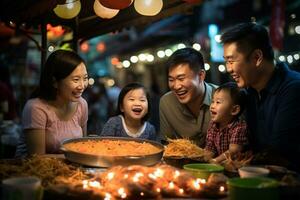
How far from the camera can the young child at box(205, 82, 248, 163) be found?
4664 mm

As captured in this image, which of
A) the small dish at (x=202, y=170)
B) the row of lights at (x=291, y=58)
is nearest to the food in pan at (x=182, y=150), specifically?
the small dish at (x=202, y=170)

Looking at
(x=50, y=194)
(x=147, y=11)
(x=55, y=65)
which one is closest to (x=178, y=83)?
(x=147, y=11)

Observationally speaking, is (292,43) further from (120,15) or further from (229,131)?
(229,131)


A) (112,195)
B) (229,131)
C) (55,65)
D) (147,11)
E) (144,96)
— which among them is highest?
(147,11)

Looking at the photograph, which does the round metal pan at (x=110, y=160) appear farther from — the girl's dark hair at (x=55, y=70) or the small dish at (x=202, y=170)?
the girl's dark hair at (x=55, y=70)

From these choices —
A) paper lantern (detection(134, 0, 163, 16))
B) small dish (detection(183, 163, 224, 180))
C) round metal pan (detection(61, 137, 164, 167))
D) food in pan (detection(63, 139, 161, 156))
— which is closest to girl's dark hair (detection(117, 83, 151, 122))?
paper lantern (detection(134, 0, 163, 16))

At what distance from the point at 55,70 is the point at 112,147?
4.69ft

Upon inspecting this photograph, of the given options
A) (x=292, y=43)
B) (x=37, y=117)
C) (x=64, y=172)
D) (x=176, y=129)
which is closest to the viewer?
(x=64, y=172)

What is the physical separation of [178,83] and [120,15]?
7.04 ft

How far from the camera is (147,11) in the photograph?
201 inches

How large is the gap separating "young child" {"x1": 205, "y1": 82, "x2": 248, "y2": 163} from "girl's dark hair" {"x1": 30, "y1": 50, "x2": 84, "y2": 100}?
1.83 m

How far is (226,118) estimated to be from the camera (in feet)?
15.6

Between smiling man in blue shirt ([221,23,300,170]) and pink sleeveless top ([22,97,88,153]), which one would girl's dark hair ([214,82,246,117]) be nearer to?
smiling man in blue shirt ([221,23,300,170])

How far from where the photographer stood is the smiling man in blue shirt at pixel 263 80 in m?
4.13
